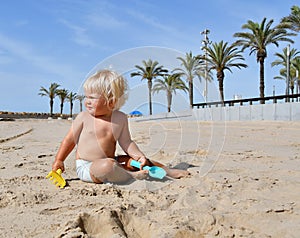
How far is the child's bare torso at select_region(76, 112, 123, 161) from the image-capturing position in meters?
2.85

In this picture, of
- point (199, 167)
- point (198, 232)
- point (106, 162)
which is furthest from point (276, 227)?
point (199, 167)

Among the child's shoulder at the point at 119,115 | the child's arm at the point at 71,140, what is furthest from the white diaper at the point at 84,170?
the child's shoulder at the point at 119,115

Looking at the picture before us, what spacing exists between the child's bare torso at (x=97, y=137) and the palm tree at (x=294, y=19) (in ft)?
A: 65.6

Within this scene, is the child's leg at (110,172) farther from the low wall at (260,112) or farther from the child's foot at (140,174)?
the low wall at (260,112)

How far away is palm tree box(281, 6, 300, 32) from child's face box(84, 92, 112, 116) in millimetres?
20003

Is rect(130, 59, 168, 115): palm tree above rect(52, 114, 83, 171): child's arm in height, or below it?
above

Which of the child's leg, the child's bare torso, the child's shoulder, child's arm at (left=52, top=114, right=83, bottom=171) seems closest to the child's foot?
the child's leg

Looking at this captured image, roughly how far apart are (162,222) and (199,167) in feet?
5.46

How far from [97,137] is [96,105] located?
0.93ft

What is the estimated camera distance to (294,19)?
64.7 feet

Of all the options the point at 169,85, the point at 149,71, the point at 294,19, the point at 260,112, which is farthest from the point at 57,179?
the point at 294,19

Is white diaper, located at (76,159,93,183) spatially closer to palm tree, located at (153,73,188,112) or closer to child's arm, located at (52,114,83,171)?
child's arm, located at (52,114,83,171)

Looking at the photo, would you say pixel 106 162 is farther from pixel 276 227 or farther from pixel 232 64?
pixel 232 64

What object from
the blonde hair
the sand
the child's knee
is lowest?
the sand
